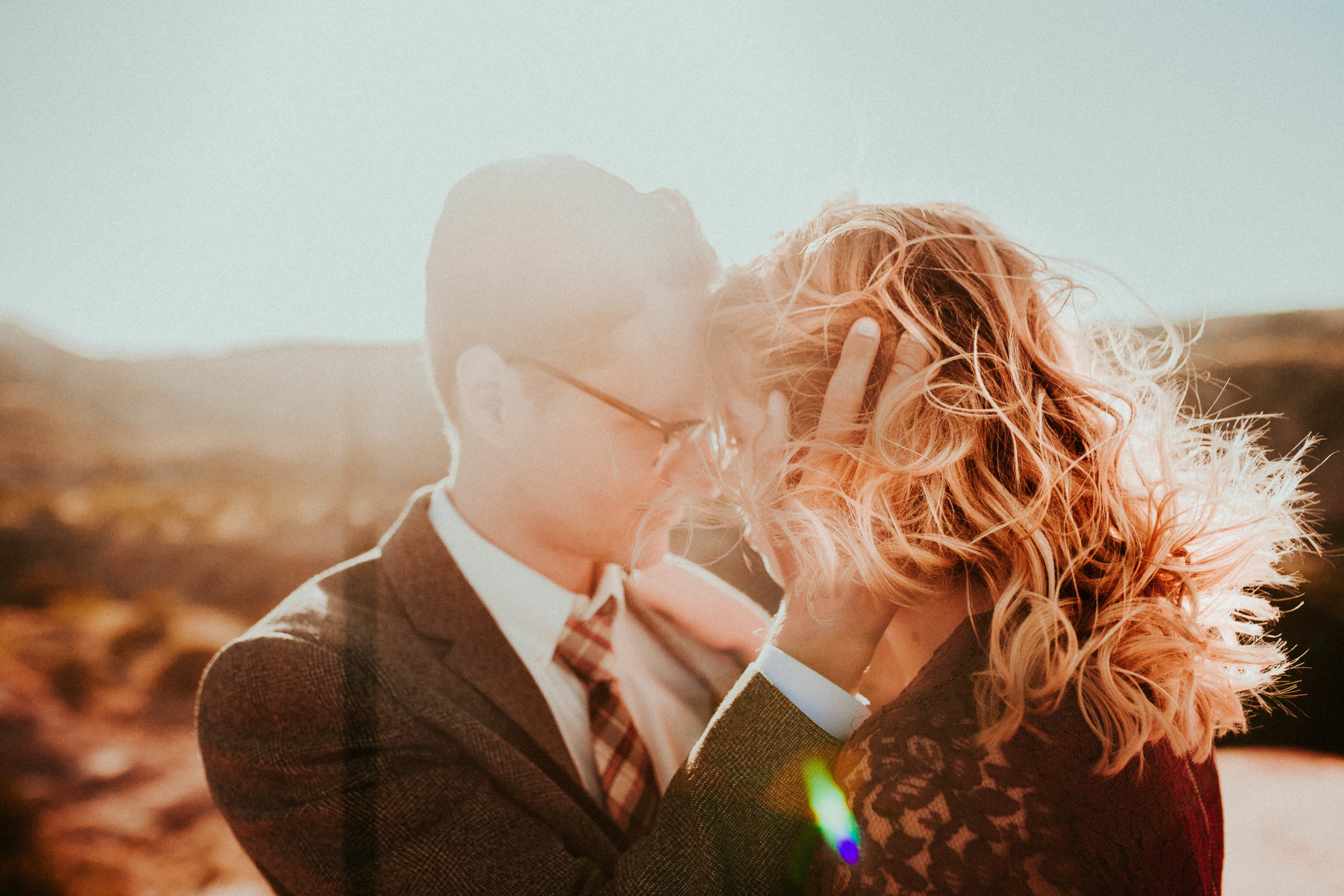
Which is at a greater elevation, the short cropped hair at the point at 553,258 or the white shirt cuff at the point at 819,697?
the short cropped hair at the point at 553,258

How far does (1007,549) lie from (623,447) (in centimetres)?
120

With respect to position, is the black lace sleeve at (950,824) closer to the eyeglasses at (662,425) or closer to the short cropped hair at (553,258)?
the eyeglasses at (662,425)

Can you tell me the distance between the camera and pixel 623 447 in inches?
81.6

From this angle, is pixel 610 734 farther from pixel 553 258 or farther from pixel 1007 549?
pixel 553 258

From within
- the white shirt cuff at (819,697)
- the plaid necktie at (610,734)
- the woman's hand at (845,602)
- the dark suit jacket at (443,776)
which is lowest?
the plaid necktie at (610,734)

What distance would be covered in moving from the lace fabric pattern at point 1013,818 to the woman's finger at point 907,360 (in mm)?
671

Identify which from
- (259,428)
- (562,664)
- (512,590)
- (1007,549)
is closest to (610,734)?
(562,664)

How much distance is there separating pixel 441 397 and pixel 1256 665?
2.61 m

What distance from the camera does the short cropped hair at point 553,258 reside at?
80.4 inches

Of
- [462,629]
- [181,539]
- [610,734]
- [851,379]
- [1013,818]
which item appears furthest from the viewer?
[181,539]

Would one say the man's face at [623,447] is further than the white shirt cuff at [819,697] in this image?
Yes

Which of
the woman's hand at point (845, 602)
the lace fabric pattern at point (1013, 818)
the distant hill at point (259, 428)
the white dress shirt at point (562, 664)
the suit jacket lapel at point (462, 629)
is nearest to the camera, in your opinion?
the lace fabric pattern at point (1013, 818)

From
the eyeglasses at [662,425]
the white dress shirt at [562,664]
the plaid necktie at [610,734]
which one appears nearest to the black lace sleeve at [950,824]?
the white dress shirt at [562,664]

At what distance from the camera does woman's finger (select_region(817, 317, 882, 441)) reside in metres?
1.39
